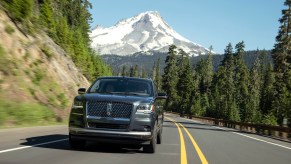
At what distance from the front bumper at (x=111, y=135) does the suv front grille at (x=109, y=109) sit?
16.0 inches

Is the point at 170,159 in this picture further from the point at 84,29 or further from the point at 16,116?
the point at 84,29

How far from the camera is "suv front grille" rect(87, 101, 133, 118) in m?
10.2

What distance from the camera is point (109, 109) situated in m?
10.2

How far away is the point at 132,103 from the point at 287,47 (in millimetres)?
55860

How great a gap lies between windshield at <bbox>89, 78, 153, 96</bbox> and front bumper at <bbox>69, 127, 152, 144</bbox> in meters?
1.62

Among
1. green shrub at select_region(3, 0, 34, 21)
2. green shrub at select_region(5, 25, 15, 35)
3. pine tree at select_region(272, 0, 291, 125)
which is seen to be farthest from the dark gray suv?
pine tree at select_region(272, 0, 291, 125)

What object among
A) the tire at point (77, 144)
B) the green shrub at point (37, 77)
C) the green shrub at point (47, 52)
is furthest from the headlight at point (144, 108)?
the green shrub at point (47, 52)

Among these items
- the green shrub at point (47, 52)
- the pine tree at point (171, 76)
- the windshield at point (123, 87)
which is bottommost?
the windshield at point (123, 87)

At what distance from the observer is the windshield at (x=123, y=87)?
11742 millimetres

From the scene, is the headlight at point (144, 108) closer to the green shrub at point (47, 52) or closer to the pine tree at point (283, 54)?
the green shrub at point (47, 52)

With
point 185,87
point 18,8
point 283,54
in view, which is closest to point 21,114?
point 18,8

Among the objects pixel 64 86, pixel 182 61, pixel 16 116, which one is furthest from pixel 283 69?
pixel 182 61

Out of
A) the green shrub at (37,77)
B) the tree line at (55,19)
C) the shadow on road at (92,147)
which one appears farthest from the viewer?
the tree line at (55,19)

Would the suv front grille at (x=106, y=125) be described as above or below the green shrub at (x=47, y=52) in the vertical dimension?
below
